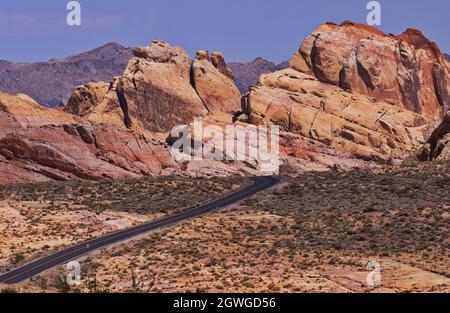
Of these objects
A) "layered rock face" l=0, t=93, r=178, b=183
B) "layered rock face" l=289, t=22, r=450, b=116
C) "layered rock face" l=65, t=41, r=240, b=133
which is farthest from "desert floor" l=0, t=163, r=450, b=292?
"layered rock face" l=289, t=22, r=450, b=116

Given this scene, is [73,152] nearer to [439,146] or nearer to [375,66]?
[439,146]

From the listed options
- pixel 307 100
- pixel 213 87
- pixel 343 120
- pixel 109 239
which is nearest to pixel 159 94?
pixel 213 87

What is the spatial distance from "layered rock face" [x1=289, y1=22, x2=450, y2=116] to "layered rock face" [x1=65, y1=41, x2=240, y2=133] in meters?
18.2

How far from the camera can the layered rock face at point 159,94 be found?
489 ft

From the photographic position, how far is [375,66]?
508 feet


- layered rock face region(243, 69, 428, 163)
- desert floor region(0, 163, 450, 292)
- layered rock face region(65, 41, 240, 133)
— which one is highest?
layered rock face region(65, 41, 240, 133)

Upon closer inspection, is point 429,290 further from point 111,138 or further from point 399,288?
point 111,138

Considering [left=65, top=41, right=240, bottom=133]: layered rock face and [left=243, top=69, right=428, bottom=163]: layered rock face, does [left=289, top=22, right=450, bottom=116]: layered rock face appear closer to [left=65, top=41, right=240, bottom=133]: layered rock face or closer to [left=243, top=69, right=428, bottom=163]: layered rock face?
[left=243, top=69, right=428, bottom=163]: layered rock face

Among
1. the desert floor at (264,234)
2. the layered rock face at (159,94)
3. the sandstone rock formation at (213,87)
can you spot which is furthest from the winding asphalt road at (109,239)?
the sandstone rock formation at (213,87)

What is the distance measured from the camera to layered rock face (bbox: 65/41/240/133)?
489 ft

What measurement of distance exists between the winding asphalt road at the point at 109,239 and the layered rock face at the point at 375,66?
65.0 metres

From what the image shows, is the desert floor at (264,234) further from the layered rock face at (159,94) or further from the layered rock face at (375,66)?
the layered rock face at (375,66)
